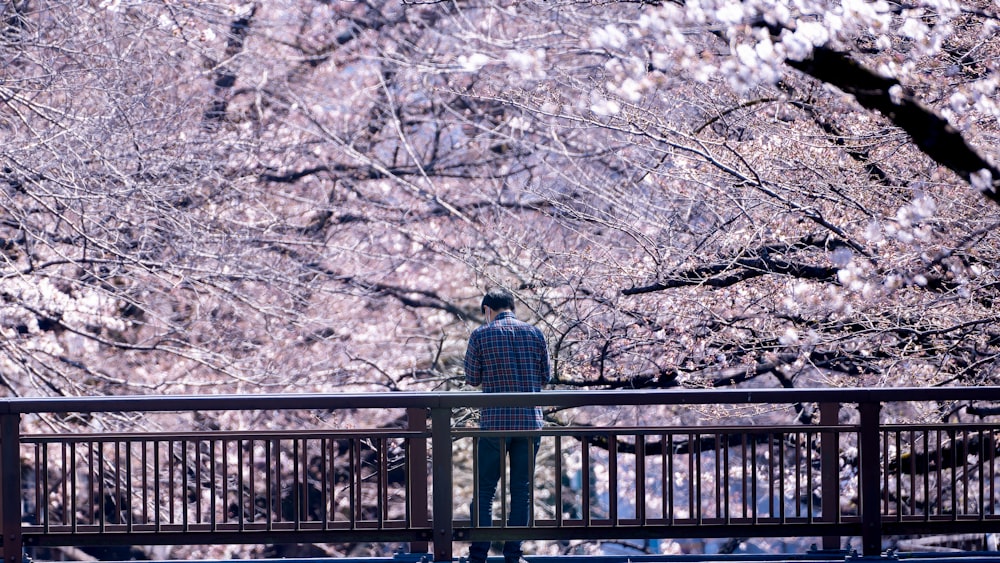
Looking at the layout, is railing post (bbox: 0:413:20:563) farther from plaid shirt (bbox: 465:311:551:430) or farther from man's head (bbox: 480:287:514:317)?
man's head (bbox: 480:287:514:317)

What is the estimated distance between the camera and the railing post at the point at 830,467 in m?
5.52

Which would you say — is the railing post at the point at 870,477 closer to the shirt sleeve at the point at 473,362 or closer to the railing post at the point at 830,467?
the railing post at the point at 830,467

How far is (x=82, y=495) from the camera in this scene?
47.9ft

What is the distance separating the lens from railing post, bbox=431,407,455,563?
17.5 feet

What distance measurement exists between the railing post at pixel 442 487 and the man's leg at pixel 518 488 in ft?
1.18

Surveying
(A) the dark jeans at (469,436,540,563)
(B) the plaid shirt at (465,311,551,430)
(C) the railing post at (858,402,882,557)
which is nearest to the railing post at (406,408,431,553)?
(A) the dark jeans at (469,436,540,563)

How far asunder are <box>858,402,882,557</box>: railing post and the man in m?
1.74

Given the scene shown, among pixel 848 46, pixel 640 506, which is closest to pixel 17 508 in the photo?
pixel 640 506

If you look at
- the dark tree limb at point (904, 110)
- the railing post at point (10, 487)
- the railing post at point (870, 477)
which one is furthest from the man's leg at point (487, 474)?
the dark tree limb at point (904, 110)

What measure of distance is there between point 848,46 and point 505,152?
381 inches

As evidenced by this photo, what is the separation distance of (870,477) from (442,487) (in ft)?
7.44

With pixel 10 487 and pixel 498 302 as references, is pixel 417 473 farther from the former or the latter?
pixel 10 487

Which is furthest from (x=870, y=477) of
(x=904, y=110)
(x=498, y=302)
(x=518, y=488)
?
(x=498, y=302)

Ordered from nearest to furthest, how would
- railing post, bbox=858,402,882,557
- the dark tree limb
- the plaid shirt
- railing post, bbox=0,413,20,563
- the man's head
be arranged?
the dark tree limb → railing post, bbox=0,413,20,563 → railing post, bbox=858,402,882,557 → the plaid shirt → the man's head
